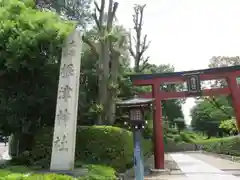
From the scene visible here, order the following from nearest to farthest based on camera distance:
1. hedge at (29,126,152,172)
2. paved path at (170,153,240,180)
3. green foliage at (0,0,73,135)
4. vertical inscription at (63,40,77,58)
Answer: vertical inscription at (63,40,77,58) → green foliage at (0,0,73,135) → hedge at (29,126,152,172) → paved path at (170,153,240,180)

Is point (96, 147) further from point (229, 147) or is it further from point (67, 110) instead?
point (229, 147)

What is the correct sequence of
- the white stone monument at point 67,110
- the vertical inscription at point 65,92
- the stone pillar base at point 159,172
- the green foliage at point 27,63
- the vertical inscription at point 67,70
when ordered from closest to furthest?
the white stone monument at point 67,110, the vertical inscription at point 65,92, the vertical inscription at point 67,70, the green foliage at point 27,63, the stone pillar base at point 159,172

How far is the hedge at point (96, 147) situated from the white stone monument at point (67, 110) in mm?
1782

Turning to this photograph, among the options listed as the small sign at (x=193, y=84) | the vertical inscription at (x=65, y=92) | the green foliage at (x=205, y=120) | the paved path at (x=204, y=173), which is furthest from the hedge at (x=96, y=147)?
the green foliage at (x=205, y=120)

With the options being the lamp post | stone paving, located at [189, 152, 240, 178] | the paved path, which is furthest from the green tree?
stone paving, located at [189, 152, 240, 178]

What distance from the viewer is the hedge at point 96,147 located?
35.0 ft

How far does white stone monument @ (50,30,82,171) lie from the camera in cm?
873

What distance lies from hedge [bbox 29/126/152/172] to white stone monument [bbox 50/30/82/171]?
1.78 meters

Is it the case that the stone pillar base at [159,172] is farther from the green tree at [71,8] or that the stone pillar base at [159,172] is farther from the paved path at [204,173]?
the green tree at [71,8]

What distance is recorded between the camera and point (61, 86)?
9391 mm

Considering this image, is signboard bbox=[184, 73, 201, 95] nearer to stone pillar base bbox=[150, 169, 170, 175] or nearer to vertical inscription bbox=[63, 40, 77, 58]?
stone pillar base bbox=[150, 169, 170, 175]

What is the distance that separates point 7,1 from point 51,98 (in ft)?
14.9

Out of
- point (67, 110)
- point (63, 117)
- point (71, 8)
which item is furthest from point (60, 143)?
point (71, 8)

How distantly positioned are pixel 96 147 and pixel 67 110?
2425mm
